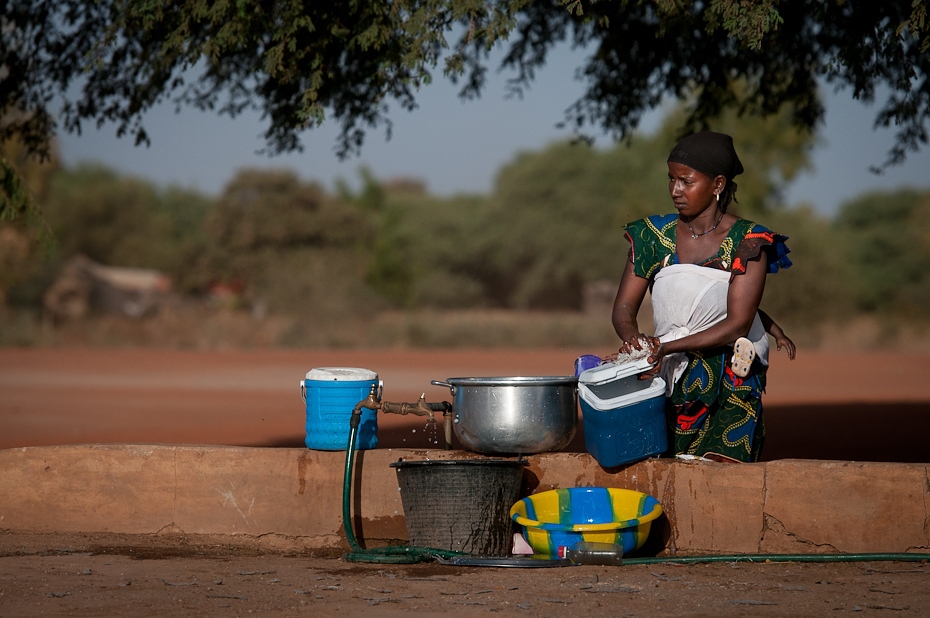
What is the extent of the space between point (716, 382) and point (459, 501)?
129 centimetres

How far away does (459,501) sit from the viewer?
5047 mm

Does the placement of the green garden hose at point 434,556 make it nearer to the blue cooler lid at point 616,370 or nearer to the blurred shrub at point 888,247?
the blue cooler lid at point 616,370

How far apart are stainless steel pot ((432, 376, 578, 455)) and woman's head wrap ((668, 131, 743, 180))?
44.4 inches

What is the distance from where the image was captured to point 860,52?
18.7 ft

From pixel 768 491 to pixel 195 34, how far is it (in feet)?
12.9

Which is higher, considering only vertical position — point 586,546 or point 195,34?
point 195,34

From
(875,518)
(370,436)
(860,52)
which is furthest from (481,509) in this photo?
(860,52)

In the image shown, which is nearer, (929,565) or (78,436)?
(929,565)

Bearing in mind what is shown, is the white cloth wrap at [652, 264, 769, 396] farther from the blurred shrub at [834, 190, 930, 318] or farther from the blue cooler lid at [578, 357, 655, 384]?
the blurred shrub at [834, 190, 930, 318]

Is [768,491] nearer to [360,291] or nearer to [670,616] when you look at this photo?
[670,616]

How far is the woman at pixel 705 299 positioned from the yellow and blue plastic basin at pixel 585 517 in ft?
1.41

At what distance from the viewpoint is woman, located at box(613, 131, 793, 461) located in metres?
4.87

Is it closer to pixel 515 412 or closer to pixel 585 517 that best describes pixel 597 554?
pixel 585 517

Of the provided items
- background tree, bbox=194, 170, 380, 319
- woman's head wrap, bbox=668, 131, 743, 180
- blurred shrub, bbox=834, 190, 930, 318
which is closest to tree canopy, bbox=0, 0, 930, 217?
woman's head wrap, bbox=668, 131, 743, 180
